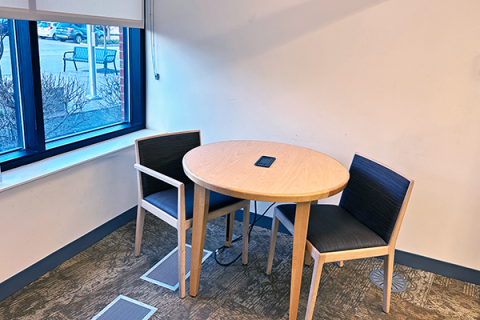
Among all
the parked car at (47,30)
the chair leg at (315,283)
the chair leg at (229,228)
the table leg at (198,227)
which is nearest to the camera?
the chair leg at (315,283)

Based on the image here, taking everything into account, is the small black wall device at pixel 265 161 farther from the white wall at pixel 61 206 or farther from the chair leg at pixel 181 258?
the white wall at pixel 61 206

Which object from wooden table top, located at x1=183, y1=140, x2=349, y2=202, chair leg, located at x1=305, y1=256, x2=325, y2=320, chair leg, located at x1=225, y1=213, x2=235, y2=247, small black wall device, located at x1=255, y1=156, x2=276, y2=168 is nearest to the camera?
wooden table top, located at x1=183, y1=140, x2=349, y2=202

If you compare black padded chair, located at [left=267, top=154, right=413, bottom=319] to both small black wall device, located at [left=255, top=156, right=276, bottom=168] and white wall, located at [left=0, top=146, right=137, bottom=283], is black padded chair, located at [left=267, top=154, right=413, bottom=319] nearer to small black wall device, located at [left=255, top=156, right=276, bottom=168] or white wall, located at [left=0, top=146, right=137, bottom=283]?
Answer: small black wall device, located at [left=255, top=156, right=276, bottom=168]

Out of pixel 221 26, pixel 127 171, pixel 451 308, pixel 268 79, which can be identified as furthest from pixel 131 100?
pixel 451 308

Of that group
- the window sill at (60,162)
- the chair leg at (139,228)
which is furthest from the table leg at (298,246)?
the window sill at (60,162)

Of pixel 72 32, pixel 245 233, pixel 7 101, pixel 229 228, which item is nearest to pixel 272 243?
pixel 245 233

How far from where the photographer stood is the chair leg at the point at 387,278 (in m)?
1.97

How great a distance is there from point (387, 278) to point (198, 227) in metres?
1.05

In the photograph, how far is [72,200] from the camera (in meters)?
2.37

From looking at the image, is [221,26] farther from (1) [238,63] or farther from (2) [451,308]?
(2) [451,308]

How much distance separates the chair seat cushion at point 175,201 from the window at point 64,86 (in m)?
0.72

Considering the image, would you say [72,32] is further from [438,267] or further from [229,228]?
[438,267]

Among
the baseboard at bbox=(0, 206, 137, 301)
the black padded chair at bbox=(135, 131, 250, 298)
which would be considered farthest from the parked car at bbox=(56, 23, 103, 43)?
the baseboard at bbox=(0, 206, 137, 301)

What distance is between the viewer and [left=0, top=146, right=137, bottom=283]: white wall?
201 centimetres
